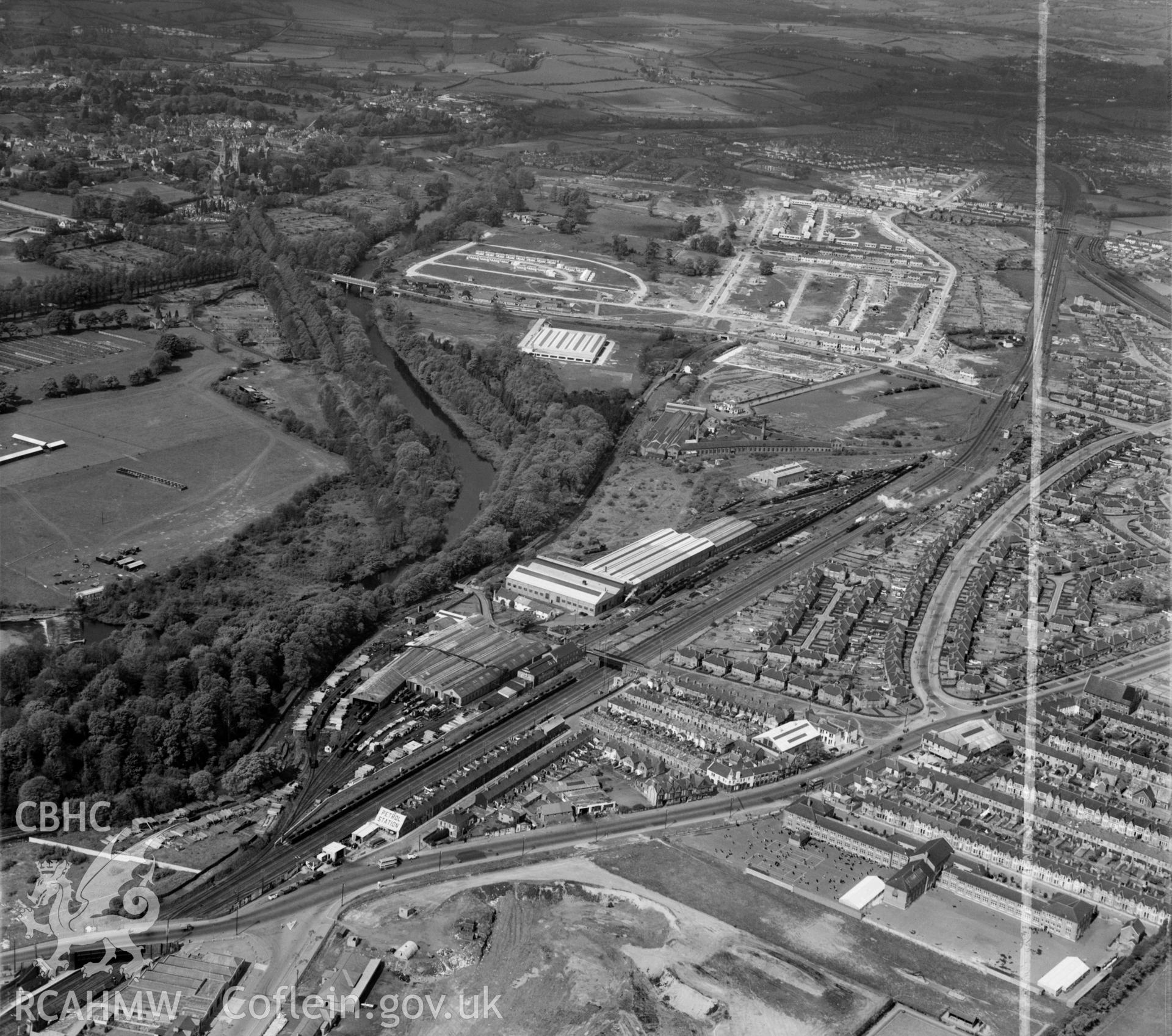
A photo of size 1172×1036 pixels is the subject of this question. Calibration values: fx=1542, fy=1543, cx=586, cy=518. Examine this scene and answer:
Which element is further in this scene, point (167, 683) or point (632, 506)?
point (632, 506)

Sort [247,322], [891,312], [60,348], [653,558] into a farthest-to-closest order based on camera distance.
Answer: [891,312]
[247,322]
[60,348]
[653,558]

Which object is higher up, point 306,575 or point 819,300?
point 306,575

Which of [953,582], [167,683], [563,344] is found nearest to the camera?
[167,683]

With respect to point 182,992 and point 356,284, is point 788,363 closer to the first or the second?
point 356,284

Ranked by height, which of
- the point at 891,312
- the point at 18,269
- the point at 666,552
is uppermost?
the point at 666,552

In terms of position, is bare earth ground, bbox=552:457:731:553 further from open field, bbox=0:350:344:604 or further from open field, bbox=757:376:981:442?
open field, bbox=0:350:344:604

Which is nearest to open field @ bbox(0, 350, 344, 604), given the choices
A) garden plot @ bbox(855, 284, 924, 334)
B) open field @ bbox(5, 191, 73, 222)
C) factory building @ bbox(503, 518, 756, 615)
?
factory building @ bbox(503, 518, 756, 615)

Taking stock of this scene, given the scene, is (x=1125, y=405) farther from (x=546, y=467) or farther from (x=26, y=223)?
(x=26, y=223)

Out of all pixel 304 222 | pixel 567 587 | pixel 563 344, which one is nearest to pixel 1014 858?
pixel 567 587
